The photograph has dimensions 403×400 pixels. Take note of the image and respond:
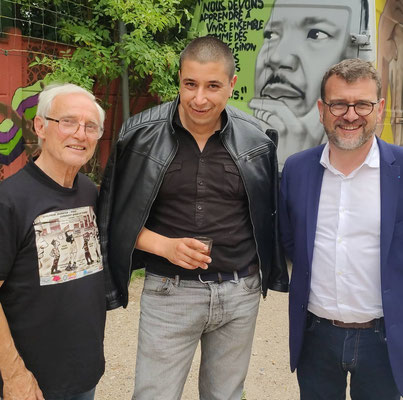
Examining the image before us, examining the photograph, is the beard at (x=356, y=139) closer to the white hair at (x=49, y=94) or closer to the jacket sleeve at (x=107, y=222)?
the jacket sleeve at (x=107, y=222)

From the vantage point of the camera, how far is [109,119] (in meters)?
6.64

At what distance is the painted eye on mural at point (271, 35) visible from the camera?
532 centimetres

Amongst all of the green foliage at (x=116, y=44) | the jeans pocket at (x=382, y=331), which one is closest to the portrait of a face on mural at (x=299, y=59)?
the green foliage at (x=116, y=44)

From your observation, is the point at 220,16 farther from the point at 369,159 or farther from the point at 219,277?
the point at 219,277

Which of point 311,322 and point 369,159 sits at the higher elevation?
point 369,159

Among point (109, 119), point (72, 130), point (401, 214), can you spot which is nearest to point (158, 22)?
point (109, 119)

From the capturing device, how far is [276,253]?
2637 mm

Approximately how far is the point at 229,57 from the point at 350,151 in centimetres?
72

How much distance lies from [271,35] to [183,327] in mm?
3953

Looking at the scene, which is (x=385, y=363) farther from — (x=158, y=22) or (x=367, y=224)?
A: (x=158, y=22)

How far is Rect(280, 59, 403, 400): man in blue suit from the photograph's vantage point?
7.13 ft

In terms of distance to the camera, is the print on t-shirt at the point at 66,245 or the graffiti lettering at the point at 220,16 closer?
the print on t-shirt at the point at 66,245

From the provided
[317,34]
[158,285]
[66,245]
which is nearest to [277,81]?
[317,34]

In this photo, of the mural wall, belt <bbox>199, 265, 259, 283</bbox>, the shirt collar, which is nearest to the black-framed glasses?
the shirt collar
